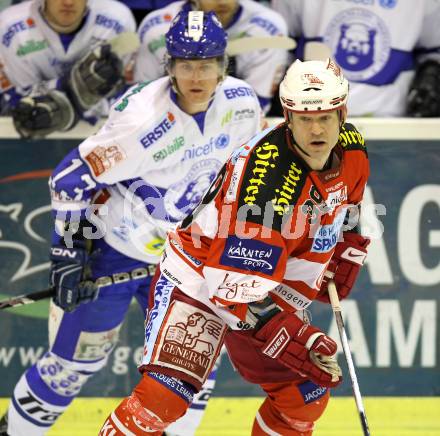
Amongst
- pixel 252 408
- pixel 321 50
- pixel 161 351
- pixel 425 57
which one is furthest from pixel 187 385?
pixel 425 57

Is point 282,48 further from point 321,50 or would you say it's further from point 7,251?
point 7,251

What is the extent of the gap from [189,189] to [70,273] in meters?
0.52

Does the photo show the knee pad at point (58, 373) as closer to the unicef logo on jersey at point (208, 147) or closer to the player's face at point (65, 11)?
the unicef logo on jersey at point (208, 147)

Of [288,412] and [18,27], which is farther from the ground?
[18,27]

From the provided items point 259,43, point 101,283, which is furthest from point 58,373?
point 259,43

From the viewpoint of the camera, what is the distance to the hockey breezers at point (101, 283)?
438 centimetres

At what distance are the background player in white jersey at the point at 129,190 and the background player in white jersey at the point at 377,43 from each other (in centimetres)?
75

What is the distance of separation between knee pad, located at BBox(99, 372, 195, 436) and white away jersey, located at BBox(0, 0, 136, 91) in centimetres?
167

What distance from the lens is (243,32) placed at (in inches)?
193

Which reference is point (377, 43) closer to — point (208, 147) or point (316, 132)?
point (208, 147)

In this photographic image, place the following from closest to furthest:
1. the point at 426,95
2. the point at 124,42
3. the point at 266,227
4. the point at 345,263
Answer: the point at 266,227, the point at 345,263, the point at 124,42, the point at 426,95

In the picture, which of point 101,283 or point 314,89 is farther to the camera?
point 101,283

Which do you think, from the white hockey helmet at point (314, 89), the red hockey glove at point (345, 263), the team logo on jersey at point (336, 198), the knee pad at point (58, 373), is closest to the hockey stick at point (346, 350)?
Result: the red hockey glove at point (345, 263)

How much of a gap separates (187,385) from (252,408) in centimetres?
139
